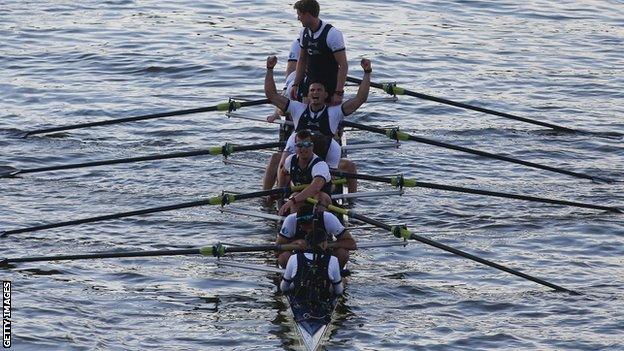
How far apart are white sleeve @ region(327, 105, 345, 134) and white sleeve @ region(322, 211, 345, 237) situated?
3.06m

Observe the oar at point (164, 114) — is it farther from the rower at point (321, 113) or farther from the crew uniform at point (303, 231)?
the crew uniform at point (303, 231)

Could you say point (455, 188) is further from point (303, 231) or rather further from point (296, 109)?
point (303, 231)

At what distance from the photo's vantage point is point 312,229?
676 inches

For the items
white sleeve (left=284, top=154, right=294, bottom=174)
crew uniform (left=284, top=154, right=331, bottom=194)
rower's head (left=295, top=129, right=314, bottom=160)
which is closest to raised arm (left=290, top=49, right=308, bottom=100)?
white sleeve (left=284, top=154, right=294, bottom=174)

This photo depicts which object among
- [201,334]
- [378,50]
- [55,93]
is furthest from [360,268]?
[378,50]

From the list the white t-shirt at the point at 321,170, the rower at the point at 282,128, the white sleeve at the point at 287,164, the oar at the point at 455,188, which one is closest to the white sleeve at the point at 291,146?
the oar at the point at 455,188

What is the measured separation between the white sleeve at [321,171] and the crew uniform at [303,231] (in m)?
0.80

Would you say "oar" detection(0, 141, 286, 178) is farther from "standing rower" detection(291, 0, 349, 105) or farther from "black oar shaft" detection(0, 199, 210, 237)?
"black oar shaft" detection(0, 199, 210, 237)

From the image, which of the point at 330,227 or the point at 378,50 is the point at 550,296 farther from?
the point at 378,50

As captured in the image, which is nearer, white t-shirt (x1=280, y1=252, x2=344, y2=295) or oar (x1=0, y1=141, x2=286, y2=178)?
white t-shirt (x1=280, y1=252, x2=344, y2=295)

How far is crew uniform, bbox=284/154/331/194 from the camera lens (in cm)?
1830

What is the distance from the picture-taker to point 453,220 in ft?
70.8

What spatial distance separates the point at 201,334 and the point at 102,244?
11.8 feet

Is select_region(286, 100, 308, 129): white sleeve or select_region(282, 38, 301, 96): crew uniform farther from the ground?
select_region(282, 38, 301, 96): crew uniform
